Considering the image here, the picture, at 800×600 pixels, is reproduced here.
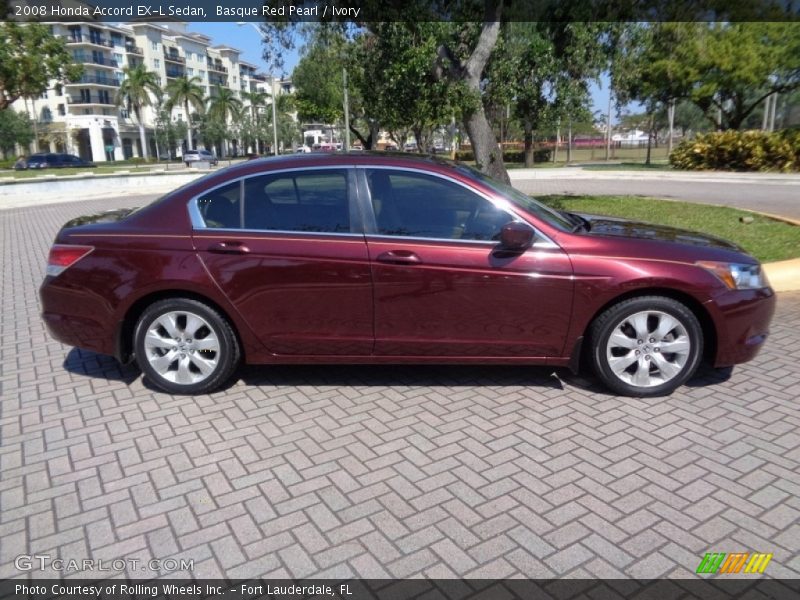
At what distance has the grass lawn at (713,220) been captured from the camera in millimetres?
8602

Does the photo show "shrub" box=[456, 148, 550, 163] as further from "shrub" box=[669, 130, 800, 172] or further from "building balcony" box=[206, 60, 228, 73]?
"building balcony" box=[206, 60, 228, 73]

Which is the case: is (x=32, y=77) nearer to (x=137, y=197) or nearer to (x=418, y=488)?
(x=137, y=197)

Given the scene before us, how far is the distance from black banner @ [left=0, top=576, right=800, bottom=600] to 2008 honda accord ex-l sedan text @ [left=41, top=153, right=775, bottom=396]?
5.98 ft

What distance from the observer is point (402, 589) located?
252 cm

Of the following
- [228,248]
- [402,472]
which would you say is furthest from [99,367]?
[402,472]

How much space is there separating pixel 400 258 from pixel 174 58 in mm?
97833

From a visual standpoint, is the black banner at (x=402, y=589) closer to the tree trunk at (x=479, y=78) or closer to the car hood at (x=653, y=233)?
the car hood at (x=653, y=233)

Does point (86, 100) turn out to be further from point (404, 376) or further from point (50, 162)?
point (404, 376)

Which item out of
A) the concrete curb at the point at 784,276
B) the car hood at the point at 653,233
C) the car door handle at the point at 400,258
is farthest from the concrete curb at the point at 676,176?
the car door handle at the point at 400,258

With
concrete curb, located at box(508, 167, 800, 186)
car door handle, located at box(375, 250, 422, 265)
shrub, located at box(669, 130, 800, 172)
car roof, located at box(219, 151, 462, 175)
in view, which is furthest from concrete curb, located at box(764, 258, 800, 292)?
shrub, located at box(669, 130, 800, 172)

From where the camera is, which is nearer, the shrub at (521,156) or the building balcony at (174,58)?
the shrub at (521,156)

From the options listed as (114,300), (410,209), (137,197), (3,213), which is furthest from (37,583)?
(137,197)

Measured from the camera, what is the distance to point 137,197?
22.7 m

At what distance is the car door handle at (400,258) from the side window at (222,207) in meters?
1.07
